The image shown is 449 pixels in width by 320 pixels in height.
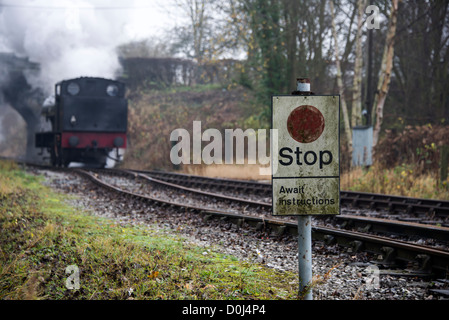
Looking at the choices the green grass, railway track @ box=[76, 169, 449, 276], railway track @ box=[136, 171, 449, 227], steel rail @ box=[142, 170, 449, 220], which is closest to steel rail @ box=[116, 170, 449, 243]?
railway track @ box=[76, 169, 449, 276]

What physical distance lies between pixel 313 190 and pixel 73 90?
56.6 ft

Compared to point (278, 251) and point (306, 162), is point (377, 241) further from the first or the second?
point (306, 162)

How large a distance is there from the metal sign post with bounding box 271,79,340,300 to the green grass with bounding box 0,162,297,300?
40.3 inches

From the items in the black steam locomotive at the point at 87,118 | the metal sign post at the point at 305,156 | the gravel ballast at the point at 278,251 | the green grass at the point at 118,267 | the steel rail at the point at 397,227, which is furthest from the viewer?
the black steam locomotive at the point at 87,118

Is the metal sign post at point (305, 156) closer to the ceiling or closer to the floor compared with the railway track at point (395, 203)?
closer to the ceiling

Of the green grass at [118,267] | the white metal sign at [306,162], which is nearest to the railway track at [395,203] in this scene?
the green grass at [118,267]

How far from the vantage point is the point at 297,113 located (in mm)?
3312

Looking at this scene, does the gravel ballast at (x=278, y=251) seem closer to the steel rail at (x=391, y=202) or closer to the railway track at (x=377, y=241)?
the railway track at (x=377, y=241)

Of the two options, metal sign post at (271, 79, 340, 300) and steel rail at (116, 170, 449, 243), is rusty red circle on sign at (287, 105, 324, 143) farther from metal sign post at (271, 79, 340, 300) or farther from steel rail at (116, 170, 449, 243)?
steel rail at (116, 170, 449, 243)

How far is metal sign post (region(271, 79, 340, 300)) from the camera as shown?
130 inches

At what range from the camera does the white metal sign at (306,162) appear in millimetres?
3299

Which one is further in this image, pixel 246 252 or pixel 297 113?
pixel 246 252

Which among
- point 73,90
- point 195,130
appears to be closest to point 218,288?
point 73,90
